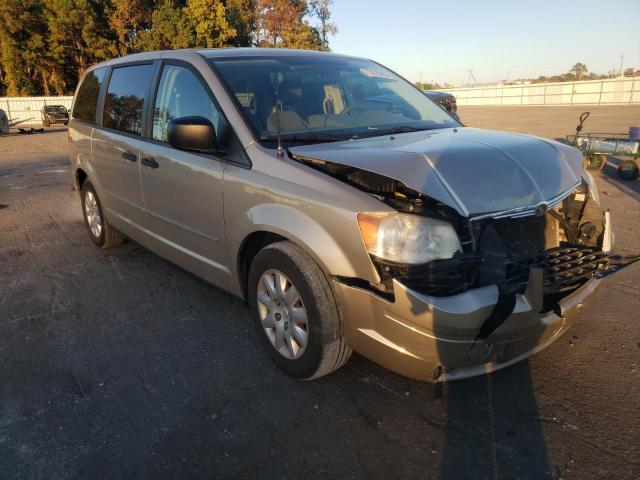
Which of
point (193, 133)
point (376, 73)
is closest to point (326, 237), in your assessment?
point (193, 133)

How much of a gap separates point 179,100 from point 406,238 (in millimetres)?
2184

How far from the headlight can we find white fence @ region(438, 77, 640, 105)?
1556 inches

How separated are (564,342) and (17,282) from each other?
15.0ft

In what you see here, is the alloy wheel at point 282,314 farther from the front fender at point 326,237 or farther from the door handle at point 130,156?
the door handle at point 130,156

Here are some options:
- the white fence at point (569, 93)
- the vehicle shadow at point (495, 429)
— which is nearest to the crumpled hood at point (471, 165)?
the vehicle shadow at point (495, 429)

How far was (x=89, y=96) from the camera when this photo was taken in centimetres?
533

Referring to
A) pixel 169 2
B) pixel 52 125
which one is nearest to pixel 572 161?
pixel 52 125

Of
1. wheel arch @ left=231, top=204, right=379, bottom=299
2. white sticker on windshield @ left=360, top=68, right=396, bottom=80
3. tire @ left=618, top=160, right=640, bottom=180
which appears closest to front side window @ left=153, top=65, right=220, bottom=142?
wheel arch @ left=231, top=204, right=379, bottom=299

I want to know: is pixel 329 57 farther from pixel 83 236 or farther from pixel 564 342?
pixel 83 236

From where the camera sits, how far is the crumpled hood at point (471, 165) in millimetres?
2404

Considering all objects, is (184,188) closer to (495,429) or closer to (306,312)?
(306,312)

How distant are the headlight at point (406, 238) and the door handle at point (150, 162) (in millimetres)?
2076

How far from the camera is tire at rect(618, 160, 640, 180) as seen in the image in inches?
339

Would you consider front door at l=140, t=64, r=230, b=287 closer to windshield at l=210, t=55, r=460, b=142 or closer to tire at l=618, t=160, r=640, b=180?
windshield at l=210, t=55, r=460, b=142
